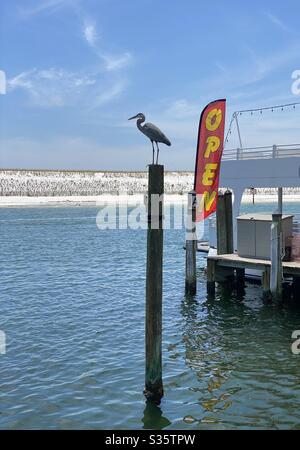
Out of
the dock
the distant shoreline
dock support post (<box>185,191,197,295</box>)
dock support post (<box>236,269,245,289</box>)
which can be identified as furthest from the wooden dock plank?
the distant shoreline

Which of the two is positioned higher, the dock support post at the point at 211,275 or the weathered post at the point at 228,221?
the weathered post at the point at 228,221

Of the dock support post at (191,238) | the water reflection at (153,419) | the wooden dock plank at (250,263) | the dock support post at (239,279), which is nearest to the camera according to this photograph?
the water reflection at (153,419)

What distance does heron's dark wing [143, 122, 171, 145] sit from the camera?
30.8ft

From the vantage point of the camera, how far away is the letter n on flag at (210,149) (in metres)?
17.5

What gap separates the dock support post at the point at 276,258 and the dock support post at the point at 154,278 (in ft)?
23.3

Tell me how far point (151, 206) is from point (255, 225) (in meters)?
8.93

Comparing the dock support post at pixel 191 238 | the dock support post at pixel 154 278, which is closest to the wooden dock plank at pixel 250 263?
the dock support post at pixel 191 238

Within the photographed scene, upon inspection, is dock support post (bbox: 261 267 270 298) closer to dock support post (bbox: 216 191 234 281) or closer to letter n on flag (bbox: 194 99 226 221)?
dock support post (bbox: 216 191 234 281)

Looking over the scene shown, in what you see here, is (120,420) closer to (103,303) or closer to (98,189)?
(103,303)

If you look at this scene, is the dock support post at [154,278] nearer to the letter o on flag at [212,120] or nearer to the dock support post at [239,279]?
the letter o on flag at [212,120]

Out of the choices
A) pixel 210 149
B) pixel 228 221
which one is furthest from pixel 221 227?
pixel 210 149

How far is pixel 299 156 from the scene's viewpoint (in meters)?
17.7

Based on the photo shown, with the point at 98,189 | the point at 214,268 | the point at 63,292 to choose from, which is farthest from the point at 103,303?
the point at 98,189

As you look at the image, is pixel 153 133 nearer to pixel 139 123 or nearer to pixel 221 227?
pixel 139 123
